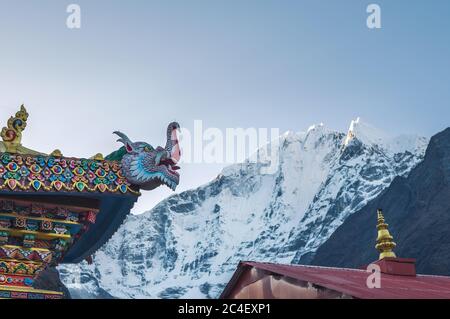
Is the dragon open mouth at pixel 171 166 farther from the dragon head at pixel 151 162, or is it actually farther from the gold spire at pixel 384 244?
the gold spire at pixel 384 244

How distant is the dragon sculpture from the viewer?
11.9 metres

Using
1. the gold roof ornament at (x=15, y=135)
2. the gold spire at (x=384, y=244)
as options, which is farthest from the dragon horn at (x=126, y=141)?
the gold spire at (x=384, y=244)

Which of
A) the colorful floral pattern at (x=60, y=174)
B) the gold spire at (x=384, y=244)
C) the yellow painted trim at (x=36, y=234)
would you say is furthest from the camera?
the gold spire at (x=384, y=244)

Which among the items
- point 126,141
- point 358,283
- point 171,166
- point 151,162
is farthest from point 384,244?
point 126,141

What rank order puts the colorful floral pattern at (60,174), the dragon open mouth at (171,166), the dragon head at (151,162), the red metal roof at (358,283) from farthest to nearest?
the dragon open mouth at (171,166)
the dragon head at (151,162)
the colorful floral pattern at (60,174)
the red metal roof at (358,283)

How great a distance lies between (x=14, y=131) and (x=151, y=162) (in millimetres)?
2434

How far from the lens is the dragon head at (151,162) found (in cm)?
1194

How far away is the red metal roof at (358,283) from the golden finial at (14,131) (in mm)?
4418

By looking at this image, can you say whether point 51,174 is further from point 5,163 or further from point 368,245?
point 368,245

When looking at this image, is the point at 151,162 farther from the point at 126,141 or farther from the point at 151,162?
the point at 126,141

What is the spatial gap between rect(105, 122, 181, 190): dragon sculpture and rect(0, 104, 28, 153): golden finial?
165 cm

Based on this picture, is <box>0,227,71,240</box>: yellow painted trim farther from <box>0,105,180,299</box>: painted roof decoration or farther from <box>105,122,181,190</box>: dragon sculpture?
<box>105,122,181,190</box>: dragon sculpture
